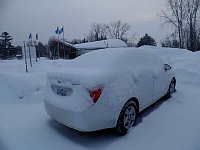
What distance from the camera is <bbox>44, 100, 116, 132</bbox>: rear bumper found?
3.42 metres

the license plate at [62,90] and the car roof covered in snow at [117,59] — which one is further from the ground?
the car roof covered in snow at [117,59]

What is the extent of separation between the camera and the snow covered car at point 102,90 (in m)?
3.48

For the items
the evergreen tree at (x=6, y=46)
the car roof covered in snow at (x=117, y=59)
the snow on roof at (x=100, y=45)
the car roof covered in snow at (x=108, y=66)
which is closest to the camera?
the car roof covered in snow at (x=108, y=66)

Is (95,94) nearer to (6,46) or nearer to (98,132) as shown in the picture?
(98,132)

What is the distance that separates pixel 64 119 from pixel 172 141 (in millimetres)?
1807

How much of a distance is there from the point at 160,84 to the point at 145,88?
0.95 m

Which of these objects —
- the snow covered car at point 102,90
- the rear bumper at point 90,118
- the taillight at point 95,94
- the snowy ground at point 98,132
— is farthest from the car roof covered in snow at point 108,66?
the snowy ground at point 98,132

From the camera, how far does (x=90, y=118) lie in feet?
11.3

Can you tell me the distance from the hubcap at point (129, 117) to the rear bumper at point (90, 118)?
39cm

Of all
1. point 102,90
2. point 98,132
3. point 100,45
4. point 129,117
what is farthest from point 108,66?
point 100,45

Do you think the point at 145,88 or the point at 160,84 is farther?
the point at 160,84

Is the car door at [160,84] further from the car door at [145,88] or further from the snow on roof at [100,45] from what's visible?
the snow on roof at [100,45]

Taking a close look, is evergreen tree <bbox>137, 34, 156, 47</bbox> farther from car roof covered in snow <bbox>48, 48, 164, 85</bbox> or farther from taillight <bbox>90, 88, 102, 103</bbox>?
taillight <bbox>90, 88, 102, 103</bbox>

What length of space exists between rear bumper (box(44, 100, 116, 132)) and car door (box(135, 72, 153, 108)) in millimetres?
995
